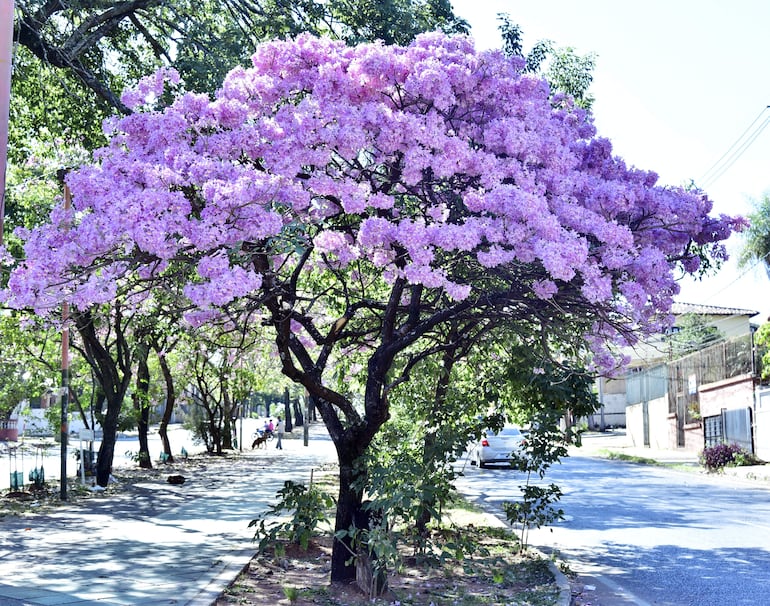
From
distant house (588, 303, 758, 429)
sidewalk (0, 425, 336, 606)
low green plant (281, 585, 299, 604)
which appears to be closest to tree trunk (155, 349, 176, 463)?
sidewalk (0, 425, 336, 606)

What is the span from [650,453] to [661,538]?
30.9 metres

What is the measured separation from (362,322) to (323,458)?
2640 cm

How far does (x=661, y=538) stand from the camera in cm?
1382

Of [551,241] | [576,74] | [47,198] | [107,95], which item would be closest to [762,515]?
[576,74]

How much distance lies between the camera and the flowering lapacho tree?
6988 mm

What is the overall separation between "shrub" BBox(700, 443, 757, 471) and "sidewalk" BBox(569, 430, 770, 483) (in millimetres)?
317

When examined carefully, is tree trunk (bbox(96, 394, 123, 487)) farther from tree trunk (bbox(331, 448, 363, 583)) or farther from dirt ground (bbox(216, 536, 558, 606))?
tree trunk (bbox(331, 448, 363, 583))

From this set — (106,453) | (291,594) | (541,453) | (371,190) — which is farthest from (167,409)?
(371,190)

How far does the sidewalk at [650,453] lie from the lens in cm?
2772

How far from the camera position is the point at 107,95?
42.8 ft

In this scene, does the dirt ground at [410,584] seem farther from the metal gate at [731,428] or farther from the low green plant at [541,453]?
the metal gate at [731,428]

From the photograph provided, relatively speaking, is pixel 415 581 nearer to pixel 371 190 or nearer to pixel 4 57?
pixel 371 190

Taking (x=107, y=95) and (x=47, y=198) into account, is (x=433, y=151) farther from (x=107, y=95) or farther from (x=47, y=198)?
(x=47, y=198)

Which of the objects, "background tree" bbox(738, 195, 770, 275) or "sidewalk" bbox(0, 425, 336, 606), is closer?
"sidewalk" bbox(0, 425, 336, 606)
